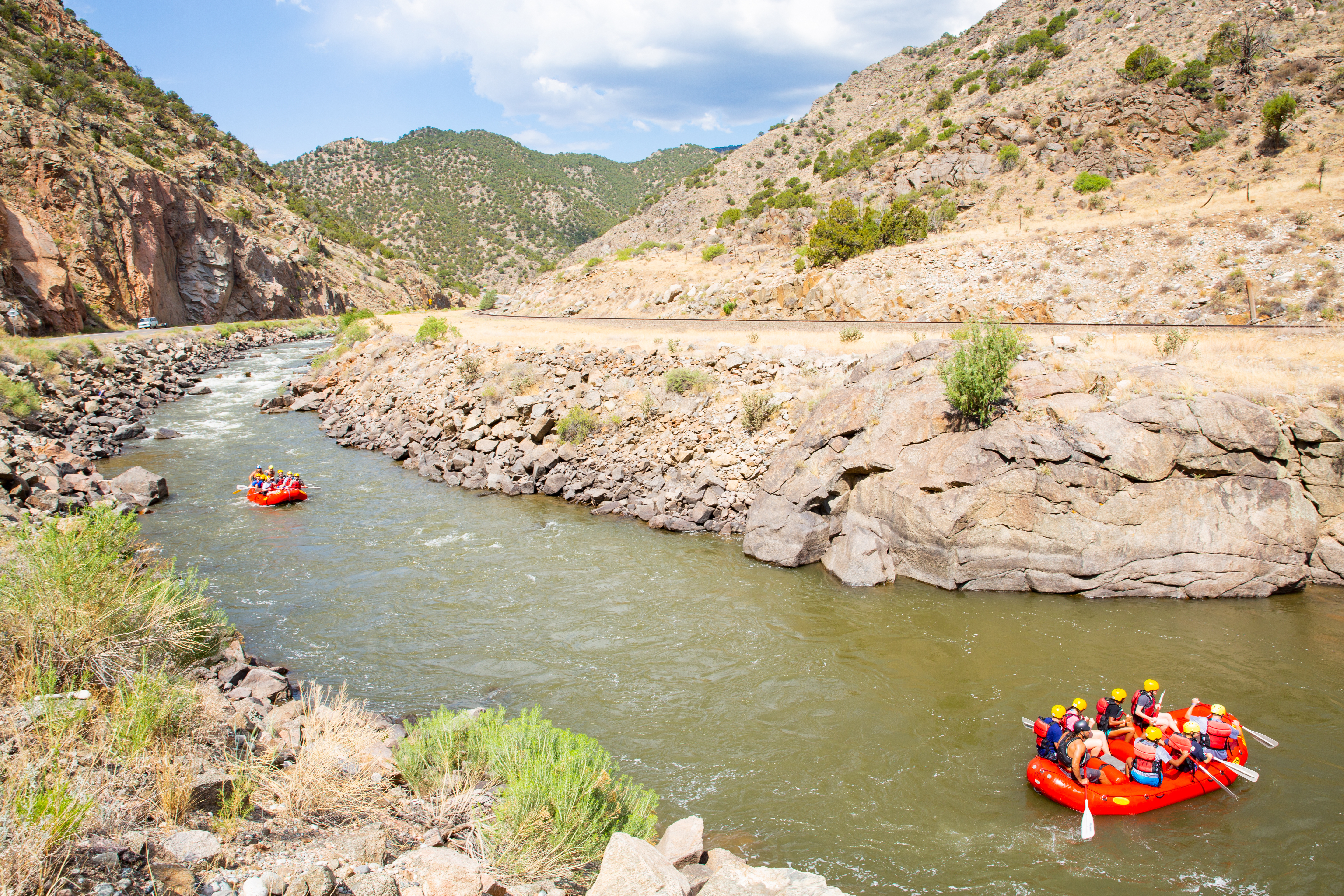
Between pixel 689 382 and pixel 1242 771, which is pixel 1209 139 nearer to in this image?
pixel 689 382

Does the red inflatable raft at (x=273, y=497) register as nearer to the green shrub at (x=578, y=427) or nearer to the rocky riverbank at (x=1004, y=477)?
the rocky riverbank at (x=1004, y=477)

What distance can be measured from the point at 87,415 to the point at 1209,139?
44611mm

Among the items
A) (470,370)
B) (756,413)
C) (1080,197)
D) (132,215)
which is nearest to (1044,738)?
(756,413)

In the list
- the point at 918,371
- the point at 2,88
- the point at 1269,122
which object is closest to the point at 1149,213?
the point at 1269,122

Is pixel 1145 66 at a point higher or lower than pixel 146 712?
higher

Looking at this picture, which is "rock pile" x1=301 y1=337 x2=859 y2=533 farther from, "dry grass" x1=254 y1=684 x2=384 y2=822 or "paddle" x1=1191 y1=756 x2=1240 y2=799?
"dry grass" x1=254 y1=684 x2=384 y2=822

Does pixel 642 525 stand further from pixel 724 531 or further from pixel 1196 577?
pixel 1196 577

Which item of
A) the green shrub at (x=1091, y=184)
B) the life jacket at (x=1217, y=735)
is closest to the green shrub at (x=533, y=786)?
the life jacket at (x=1217, y=735)

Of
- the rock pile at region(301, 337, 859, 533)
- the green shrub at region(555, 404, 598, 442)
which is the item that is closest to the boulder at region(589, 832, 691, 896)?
the rock pile at region(301, 337, 859, 533)

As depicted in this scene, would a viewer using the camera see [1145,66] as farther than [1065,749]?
Yes

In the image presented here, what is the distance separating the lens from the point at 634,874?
444 centimetres

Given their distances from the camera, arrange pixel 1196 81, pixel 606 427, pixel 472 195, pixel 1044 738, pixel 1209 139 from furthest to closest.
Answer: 1. pixel 472 195
2. pixel 1196 81
3. pixel 1209 139
4. pixel 606 427
5. pixel 1044 738

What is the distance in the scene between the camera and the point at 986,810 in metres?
7.39

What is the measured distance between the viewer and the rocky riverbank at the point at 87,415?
46.5ft
